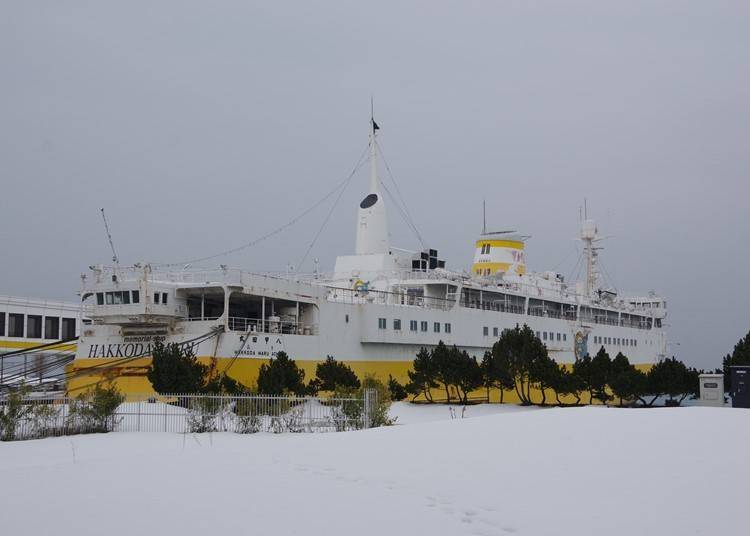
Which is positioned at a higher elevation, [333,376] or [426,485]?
[333,376]

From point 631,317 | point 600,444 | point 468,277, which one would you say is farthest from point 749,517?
point 631,317

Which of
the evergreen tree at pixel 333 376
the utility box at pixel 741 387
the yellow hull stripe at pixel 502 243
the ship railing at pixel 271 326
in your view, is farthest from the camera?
the yellow hull stripe at pixel 502 243

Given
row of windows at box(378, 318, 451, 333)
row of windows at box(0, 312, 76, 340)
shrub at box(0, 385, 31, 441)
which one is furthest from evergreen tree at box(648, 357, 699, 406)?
row of windows at box(0, 312, 76, 340)

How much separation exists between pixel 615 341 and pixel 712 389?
140 feet

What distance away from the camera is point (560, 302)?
63312 millimetres

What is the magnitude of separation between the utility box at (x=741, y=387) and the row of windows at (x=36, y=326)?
1716 inches

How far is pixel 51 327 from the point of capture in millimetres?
56438

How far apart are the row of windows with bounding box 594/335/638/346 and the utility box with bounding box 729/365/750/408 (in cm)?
3980

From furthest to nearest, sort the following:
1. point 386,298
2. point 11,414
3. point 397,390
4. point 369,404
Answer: point 386,298, point 397,390, point 369,404, point 11,414

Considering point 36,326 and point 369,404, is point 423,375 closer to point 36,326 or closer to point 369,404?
point 369,404

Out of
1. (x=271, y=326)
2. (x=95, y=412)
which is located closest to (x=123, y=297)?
(x=271, y=326)

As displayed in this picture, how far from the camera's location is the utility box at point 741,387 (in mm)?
27031

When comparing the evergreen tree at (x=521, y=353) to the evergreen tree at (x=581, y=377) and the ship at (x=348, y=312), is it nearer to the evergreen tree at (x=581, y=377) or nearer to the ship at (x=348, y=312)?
the evergreen tree at (x=581, y=377)

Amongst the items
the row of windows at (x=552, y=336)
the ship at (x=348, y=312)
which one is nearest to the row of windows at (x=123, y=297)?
the ship at (x=348, y=312)
